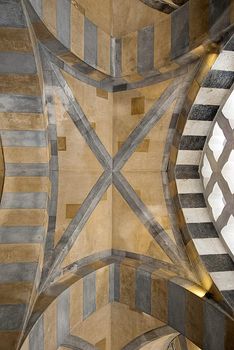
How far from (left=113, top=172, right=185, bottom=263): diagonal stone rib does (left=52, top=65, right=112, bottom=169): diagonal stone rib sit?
27 centimetres

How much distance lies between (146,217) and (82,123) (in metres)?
1.42

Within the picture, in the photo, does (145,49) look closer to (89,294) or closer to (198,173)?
(198,173)

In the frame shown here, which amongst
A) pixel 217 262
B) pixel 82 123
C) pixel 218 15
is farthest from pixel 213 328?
pixel 218 15

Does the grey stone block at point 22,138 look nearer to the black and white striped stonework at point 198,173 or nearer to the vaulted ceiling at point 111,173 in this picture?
the vaulted ceiling at point 111,173

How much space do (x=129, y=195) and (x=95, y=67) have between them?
5.41 ft

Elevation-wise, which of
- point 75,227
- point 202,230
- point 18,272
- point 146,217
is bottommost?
point 18,272

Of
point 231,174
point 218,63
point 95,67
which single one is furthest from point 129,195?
point 218,63

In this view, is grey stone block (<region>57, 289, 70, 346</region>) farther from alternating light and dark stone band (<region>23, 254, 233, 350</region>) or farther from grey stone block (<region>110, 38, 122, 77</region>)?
grey stone block (<region>110, 38, 122, 77</region>)

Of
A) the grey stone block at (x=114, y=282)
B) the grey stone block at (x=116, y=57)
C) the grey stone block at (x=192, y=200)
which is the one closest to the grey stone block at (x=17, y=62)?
the grey stone block at (x=116, y=57)

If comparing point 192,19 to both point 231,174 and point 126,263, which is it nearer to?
point 231,174

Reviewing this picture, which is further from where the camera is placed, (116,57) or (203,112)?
(116,57)

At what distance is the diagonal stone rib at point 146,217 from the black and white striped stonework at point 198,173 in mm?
353

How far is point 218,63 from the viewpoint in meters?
4.10

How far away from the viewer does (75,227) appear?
5148 millimetres
